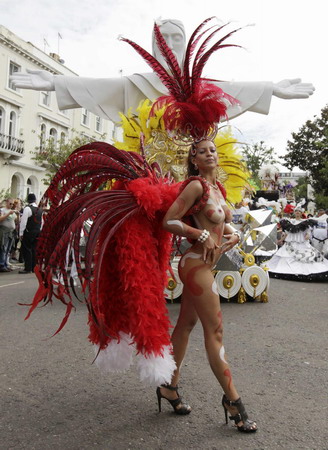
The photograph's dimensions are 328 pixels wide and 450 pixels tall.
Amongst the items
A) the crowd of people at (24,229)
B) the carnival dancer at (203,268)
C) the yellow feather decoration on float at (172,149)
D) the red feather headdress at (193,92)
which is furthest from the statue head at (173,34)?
the crowd of people at (24,229)

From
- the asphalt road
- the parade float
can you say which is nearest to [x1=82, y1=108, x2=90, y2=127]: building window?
the parade float

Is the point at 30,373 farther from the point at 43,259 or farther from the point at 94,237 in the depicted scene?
the point at 94,237

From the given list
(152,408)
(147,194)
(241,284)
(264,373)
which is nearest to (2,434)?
(152,408)

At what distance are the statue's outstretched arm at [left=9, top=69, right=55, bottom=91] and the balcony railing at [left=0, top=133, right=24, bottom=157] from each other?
18.4 metres

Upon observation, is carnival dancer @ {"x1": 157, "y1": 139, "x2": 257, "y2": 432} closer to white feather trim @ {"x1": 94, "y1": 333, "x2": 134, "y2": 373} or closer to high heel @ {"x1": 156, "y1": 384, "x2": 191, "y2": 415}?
high heel @ {"x1": 156, "y1": 384, "x2": 191, "y2": 415}

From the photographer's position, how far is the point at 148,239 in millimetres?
2422

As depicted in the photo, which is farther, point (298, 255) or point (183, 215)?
point (298, 255)

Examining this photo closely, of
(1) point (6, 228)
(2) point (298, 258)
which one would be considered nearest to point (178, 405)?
(2) point (298, 258)

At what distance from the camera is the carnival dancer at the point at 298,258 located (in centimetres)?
844

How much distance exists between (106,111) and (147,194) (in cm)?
357

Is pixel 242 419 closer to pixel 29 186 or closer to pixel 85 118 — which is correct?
pixel 29 186

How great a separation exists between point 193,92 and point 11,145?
901 inches

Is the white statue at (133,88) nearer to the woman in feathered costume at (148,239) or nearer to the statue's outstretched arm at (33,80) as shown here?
the statue's outstretched arm at (33,80)

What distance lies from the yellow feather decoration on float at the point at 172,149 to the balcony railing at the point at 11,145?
65.1 feet
